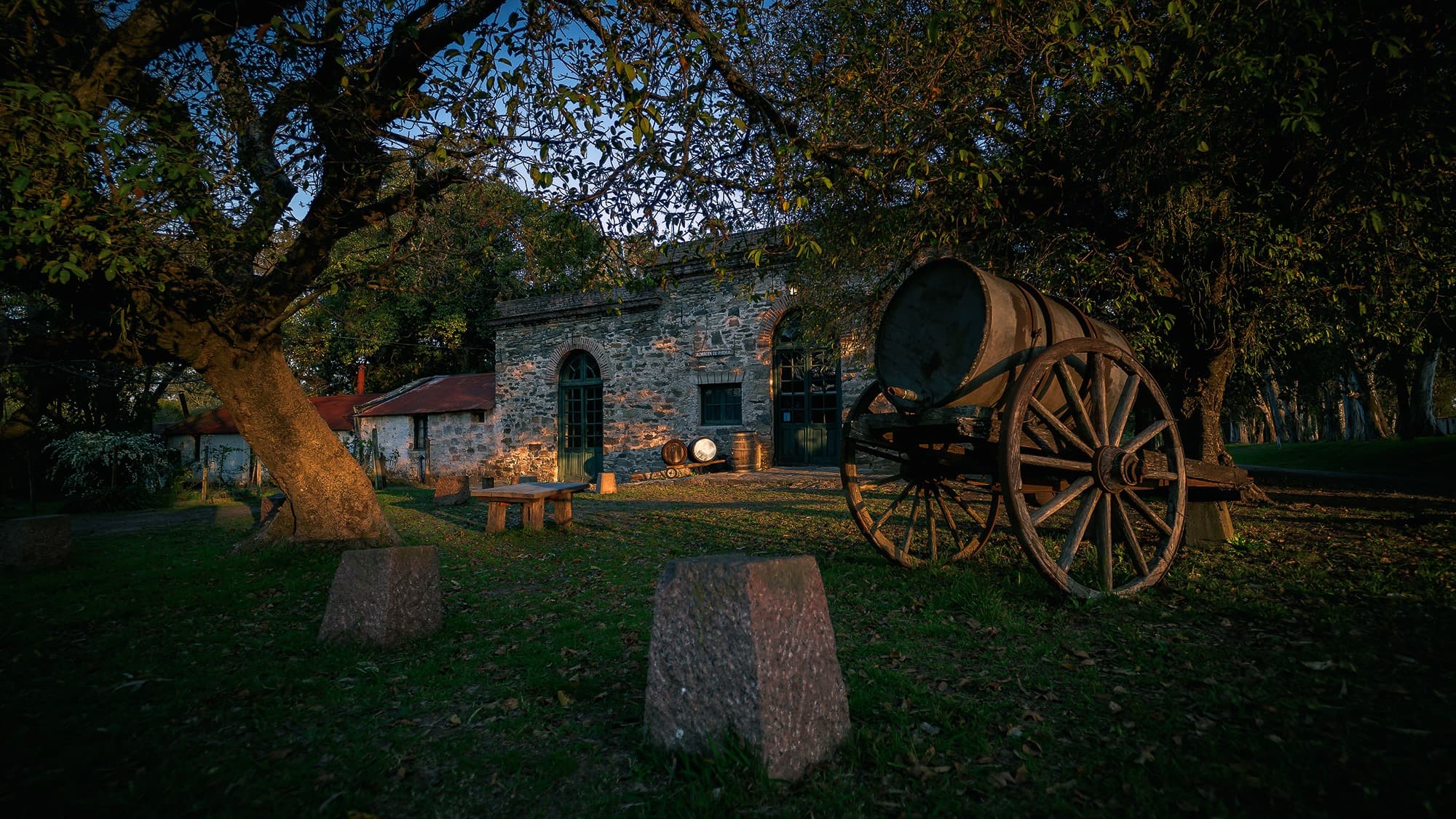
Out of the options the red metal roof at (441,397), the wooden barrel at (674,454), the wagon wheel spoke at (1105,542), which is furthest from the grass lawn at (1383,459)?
the red metal roof at (441,397)

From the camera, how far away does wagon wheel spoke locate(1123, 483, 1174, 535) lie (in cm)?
424

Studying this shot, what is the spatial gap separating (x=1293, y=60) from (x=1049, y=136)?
1860 millimetres

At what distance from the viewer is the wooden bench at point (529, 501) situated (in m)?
7.61

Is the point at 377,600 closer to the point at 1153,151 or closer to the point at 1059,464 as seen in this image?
the point at 1059,464

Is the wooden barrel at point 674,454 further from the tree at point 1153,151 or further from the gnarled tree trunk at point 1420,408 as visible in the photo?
the gnarled tree trunk at point 1420,408

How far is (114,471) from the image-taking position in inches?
531

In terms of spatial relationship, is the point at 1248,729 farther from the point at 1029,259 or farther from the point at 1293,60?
the point at 1029,259

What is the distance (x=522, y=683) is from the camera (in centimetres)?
324

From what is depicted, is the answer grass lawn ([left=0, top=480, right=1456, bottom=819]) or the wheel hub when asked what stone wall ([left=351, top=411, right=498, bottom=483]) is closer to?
grass lawn ([left=0, top=480, right=1456, bottom=819])

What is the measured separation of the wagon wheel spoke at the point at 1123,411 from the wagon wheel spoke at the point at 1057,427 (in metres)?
0.24

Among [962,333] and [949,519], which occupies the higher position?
[962,333]

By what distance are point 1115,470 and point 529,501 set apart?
6045 millimetres

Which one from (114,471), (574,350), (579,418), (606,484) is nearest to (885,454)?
(606,484)

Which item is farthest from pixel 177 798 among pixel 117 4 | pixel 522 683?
pixel 117 4
